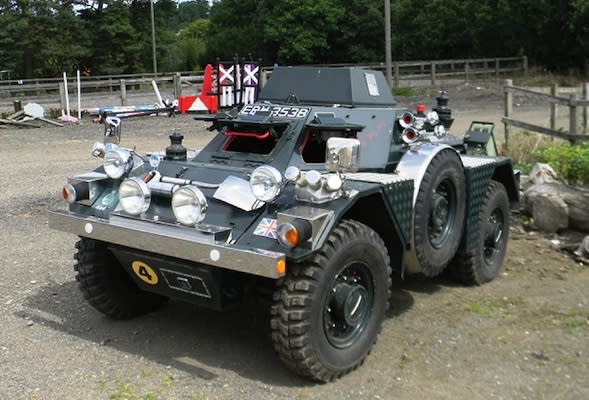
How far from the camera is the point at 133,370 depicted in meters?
4.46

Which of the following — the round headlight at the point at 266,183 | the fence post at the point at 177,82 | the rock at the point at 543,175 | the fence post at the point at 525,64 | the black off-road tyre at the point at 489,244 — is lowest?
the black off-road tyre at the point at 489,244

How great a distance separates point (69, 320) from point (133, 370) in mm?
1065

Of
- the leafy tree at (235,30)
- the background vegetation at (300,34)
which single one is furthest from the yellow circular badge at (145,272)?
the leafy tree at (235,30)

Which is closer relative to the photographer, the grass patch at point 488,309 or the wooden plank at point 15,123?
the grass patch at point 488,309

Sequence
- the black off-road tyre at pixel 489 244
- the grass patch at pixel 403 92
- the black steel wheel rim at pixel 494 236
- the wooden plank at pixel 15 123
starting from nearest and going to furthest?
the black off-road tyre at pixel 489 244
the black steel wheel rim at pixel 494 236
the wooden plank at pixel 15 123
the grass patch at pixel 403 92

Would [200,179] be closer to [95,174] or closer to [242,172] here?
[242,172]

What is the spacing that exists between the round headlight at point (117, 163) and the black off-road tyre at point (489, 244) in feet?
9.05

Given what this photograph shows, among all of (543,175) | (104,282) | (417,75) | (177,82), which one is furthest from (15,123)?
(417,75)

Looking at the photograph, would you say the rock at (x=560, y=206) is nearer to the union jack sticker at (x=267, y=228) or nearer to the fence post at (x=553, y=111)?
the fence post at (x=553, y=111)

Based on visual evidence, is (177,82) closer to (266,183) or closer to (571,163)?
(571,163)

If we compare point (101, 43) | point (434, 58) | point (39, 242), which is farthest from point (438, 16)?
point (39, 242)

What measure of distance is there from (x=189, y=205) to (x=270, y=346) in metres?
1.24

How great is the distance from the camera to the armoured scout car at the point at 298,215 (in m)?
4.05

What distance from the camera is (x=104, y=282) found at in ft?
16.6
